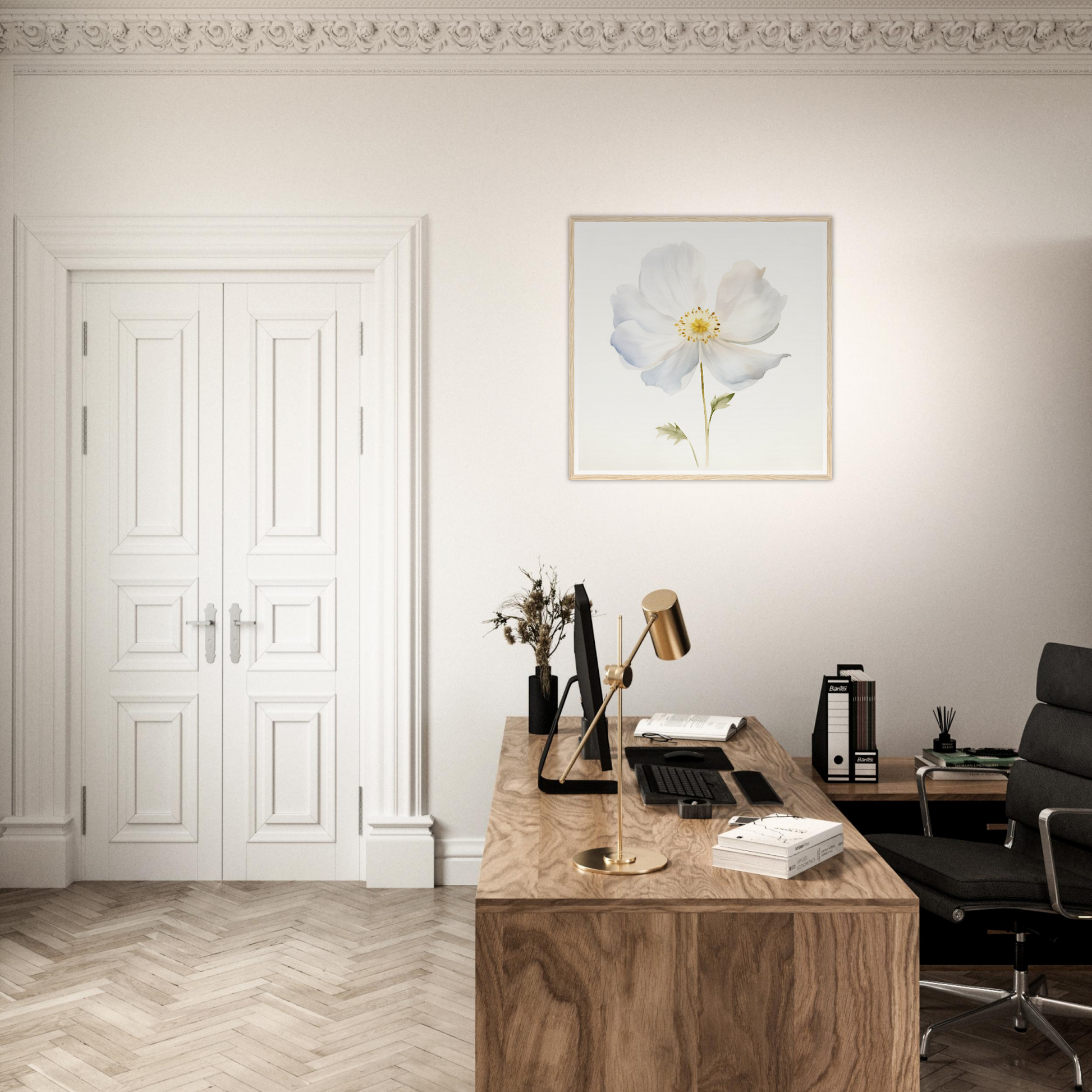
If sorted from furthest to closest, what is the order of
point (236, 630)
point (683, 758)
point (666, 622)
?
point (236, 630)
point (683, 758)
point (666, 622)

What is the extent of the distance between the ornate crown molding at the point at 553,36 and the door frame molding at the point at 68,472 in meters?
0.67

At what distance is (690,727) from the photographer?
3078mm

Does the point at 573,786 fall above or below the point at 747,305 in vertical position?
below

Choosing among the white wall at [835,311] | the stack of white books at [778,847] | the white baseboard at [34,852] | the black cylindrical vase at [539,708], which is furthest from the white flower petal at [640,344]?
the white baseboard at [34,852]

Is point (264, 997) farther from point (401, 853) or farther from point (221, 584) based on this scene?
point (221, 584)

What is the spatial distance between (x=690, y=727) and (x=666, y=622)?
4.42 ft

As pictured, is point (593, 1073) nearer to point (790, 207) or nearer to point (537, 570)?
point (537, 570)

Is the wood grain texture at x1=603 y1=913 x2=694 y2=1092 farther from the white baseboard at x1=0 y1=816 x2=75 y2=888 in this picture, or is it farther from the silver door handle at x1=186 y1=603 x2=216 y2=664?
the white baseboard at x1=0 y1=816 x2=75 y2=888

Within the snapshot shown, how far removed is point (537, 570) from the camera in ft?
12.5

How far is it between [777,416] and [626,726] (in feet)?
4.57

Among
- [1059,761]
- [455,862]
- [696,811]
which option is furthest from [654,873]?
[455,862]

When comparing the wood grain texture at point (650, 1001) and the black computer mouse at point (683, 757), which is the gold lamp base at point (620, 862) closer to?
the wood grain texture at point (650, 1001)

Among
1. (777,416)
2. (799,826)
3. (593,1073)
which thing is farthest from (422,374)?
(593,1073)

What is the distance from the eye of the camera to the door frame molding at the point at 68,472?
376 cm
